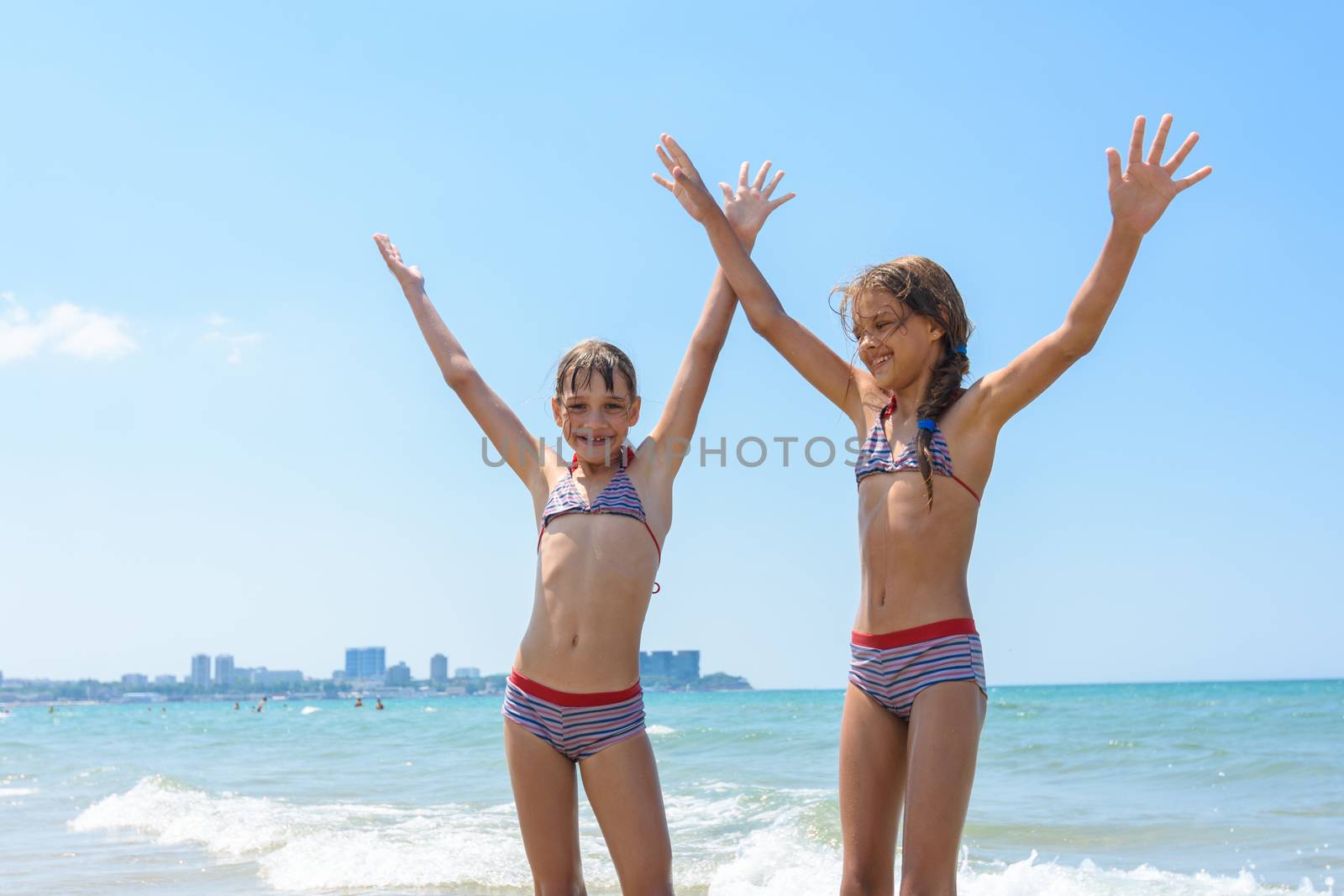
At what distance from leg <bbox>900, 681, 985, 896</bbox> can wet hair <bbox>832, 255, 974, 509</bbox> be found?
894 mm

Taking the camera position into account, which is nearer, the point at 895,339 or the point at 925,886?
the point at 925,886

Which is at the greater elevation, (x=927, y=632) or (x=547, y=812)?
(x=927, y=632)

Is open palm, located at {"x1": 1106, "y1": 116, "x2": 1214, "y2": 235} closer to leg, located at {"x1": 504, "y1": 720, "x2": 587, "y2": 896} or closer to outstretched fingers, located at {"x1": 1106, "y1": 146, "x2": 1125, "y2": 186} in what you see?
outstretched fingers, located at {"x1": 1106, "y1": 146, "x2": 1125, "y2": 186}

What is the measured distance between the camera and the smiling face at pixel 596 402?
4398 mm

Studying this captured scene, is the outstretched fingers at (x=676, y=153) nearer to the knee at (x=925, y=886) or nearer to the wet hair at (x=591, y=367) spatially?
the wet hair at (x=591, y=367)

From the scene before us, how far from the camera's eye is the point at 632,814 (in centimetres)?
401

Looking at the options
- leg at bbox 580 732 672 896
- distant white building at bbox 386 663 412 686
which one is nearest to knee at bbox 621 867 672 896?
leg at bbox 580 732 672 896

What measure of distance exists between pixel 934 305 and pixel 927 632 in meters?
1.08

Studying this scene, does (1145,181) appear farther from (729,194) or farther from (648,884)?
(648,884)

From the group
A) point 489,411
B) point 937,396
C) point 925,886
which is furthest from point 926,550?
point 489,411

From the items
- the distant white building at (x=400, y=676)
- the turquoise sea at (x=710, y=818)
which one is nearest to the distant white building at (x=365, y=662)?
the distant white building at (x=400, y=676)

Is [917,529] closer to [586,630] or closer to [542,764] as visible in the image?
[586,630]

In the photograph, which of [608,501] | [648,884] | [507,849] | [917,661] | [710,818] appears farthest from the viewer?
[710,818]

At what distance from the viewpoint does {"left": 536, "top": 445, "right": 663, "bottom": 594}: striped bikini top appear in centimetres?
434
